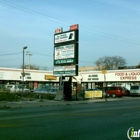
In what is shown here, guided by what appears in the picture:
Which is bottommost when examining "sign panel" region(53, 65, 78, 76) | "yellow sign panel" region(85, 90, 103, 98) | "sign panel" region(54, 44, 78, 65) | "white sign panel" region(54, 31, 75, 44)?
→ "yellow sign panel" region(85, 90, 103, 98)

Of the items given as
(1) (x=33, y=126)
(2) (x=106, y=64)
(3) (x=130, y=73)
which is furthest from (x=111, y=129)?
(2) (x=106, y=64)

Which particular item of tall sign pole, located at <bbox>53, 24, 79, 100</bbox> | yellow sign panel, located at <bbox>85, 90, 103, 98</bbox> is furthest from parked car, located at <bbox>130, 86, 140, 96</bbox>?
tall sign pole, located at <bbox>53, 24, 79, 100</bbox>

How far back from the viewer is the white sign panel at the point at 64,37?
32.2 m

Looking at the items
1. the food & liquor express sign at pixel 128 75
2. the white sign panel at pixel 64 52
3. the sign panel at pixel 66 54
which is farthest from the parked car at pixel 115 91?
the food & liquor express sign at pixel 128 75

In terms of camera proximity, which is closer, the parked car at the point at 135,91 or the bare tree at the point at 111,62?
the parked car at the point at 135,91

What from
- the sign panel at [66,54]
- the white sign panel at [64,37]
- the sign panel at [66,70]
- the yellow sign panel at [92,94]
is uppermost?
the white sign panel at [64,37]

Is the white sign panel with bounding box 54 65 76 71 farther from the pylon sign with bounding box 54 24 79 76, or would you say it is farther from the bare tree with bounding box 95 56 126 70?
the bare tree with bounding box 95 56 126 70

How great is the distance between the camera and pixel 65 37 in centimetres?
3300

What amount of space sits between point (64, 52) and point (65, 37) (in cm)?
185

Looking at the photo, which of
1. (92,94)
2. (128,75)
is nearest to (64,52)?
(92,94)

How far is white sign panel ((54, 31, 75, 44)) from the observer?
1268 inches

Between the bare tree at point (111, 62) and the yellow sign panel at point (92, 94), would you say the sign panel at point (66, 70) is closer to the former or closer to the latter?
the yellow sign panel at point (92, 94)

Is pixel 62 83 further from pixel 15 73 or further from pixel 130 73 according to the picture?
pixel 15 73

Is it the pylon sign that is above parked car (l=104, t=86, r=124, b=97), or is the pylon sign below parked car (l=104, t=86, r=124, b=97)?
above
